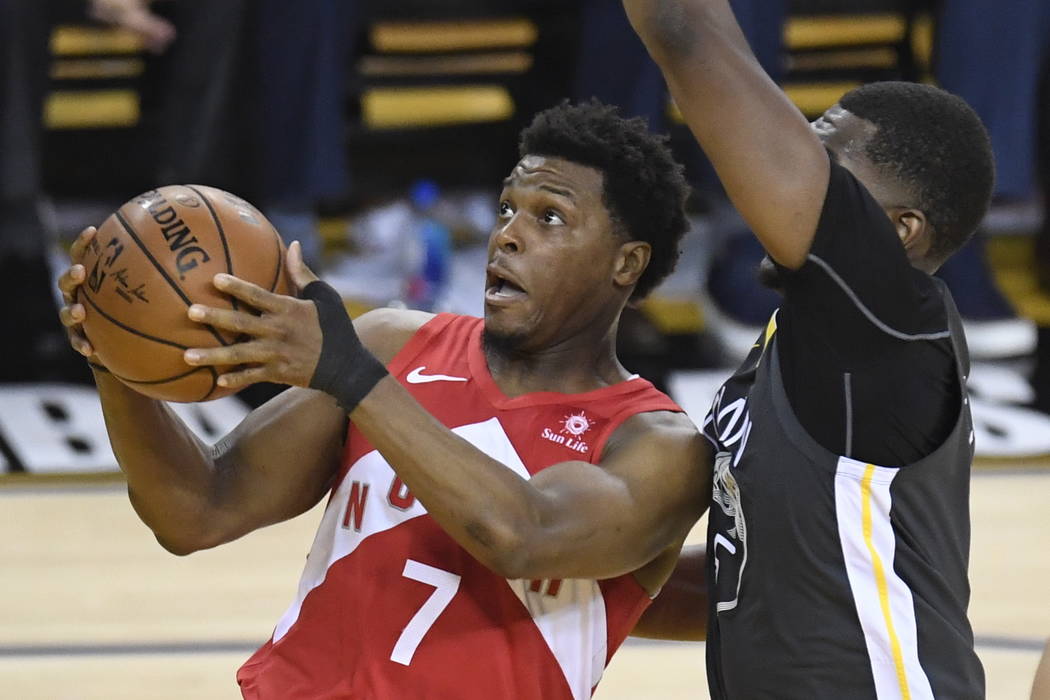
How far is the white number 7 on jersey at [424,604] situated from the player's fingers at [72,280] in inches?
28.7

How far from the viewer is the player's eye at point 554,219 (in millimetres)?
2883

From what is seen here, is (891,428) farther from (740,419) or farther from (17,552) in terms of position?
(17,552)

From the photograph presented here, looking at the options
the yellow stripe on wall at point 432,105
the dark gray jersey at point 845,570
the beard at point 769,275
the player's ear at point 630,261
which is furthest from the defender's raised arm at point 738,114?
the yellow stripe on wall at point 432,105

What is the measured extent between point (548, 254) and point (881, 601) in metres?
0.86

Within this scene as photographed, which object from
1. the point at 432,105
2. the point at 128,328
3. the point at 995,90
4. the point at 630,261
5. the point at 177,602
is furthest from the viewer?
the point at 432,105

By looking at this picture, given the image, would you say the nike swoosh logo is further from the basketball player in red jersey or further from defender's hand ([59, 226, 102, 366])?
defender's hand ([59, 226, 102, 366])

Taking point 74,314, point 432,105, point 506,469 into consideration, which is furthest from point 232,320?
point 432,105

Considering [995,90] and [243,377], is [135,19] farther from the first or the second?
→ [243,377]

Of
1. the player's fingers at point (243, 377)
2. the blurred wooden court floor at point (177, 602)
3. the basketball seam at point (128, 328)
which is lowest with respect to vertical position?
the blurred wooden court floor at point (177, 602)

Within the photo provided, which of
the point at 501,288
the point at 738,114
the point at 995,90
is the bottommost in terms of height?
the point at 995,90

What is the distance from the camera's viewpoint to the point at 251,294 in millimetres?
2344

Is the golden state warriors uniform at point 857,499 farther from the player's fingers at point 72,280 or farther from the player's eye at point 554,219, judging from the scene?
the player's fingers at point 72,280

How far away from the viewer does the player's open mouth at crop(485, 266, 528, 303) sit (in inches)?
113

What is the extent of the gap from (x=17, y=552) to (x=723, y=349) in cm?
284
